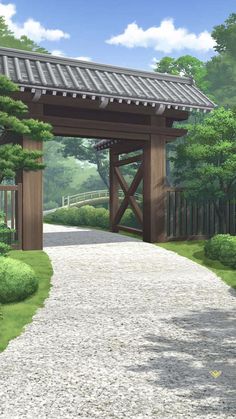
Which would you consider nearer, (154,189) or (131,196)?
(154,189)

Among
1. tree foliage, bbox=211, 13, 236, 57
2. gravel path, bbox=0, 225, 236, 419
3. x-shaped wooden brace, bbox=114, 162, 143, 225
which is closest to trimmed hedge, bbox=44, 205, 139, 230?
x-shaped wooden brace, bbox=114, 162, 143, 225

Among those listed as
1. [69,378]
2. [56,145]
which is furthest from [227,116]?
[56,145]

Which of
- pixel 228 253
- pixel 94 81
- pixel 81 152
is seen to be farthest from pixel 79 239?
pixel 81 152

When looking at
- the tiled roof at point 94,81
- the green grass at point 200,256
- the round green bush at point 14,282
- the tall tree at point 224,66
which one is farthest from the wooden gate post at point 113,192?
the tall tree at point 224,66

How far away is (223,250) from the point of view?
44.3 ft

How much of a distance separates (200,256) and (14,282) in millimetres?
7431

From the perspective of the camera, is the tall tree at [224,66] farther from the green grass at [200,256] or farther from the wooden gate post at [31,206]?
the wooden gate post at [31,206]

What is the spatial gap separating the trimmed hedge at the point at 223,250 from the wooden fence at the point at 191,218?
10.9 ft

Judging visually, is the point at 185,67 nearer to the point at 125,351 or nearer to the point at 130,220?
the point at 130,220

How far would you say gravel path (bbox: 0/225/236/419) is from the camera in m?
4.92

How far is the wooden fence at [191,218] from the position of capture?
17656mm

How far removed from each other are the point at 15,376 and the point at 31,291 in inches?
154

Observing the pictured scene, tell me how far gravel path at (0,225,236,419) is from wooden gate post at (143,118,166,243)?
5227 mm

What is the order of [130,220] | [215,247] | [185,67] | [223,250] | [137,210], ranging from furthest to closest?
[185,67]
[130,220]
[137,210]
[215,247]
[223,250]
